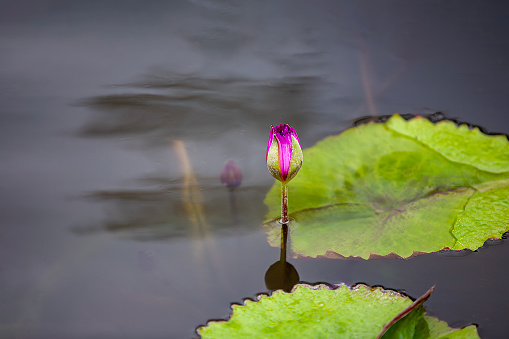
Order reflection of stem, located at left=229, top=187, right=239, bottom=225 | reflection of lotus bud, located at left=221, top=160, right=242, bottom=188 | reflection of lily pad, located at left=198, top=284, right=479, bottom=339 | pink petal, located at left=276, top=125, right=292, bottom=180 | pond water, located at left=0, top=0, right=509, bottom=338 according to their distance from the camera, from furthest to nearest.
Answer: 1. reflection of lotus bud, located at left=221, top=160, right=242, bottom=188
2. reflection of stem, located at left=229, top=187, right=239, bottom=225
3. pink petal, located at left=276, top=125, right=292, bottom=180
4. pond water, located at left=0, top=0, right=509, bottom=338
5. reflection of lily pad, located at left=198, top=284, right=479, bottom=339

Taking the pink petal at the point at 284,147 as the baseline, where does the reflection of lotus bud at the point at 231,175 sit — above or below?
above

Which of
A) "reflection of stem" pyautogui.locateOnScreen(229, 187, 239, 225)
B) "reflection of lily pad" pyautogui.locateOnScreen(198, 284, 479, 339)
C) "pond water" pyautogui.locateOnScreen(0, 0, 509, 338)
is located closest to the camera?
"reflection of lily pad" pyautogui.locateOnScreen(198, 284, 479, 339)

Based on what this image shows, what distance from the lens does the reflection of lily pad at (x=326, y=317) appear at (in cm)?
131

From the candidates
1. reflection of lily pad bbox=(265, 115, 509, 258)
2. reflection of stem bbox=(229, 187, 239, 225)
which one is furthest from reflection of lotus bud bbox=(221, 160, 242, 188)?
reflection of lily pad bbox=(265, 115, 509, 258)

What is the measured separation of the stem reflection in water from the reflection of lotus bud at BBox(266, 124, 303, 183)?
32cm

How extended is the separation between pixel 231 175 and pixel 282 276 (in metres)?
0.58

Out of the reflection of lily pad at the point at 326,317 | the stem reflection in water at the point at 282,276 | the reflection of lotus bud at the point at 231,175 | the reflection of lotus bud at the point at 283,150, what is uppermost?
the reflection of lotus bud at the point at 231,175

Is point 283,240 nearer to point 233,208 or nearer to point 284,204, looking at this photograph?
point 284,204

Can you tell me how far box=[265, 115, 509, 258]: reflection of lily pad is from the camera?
169cm

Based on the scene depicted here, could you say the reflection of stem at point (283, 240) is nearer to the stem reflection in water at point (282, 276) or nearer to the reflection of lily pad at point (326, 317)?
the stem reflection in water at point (282, 276)

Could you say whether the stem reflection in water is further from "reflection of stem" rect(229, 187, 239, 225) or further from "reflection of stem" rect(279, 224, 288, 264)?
"reflection of stem" rect(229, 187, 239, 225)

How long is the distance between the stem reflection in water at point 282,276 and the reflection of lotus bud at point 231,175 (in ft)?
1.47

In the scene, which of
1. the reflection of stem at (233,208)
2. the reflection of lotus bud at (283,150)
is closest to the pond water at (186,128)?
the reflection of stem at (233,208)

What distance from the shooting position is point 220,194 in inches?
77.7
